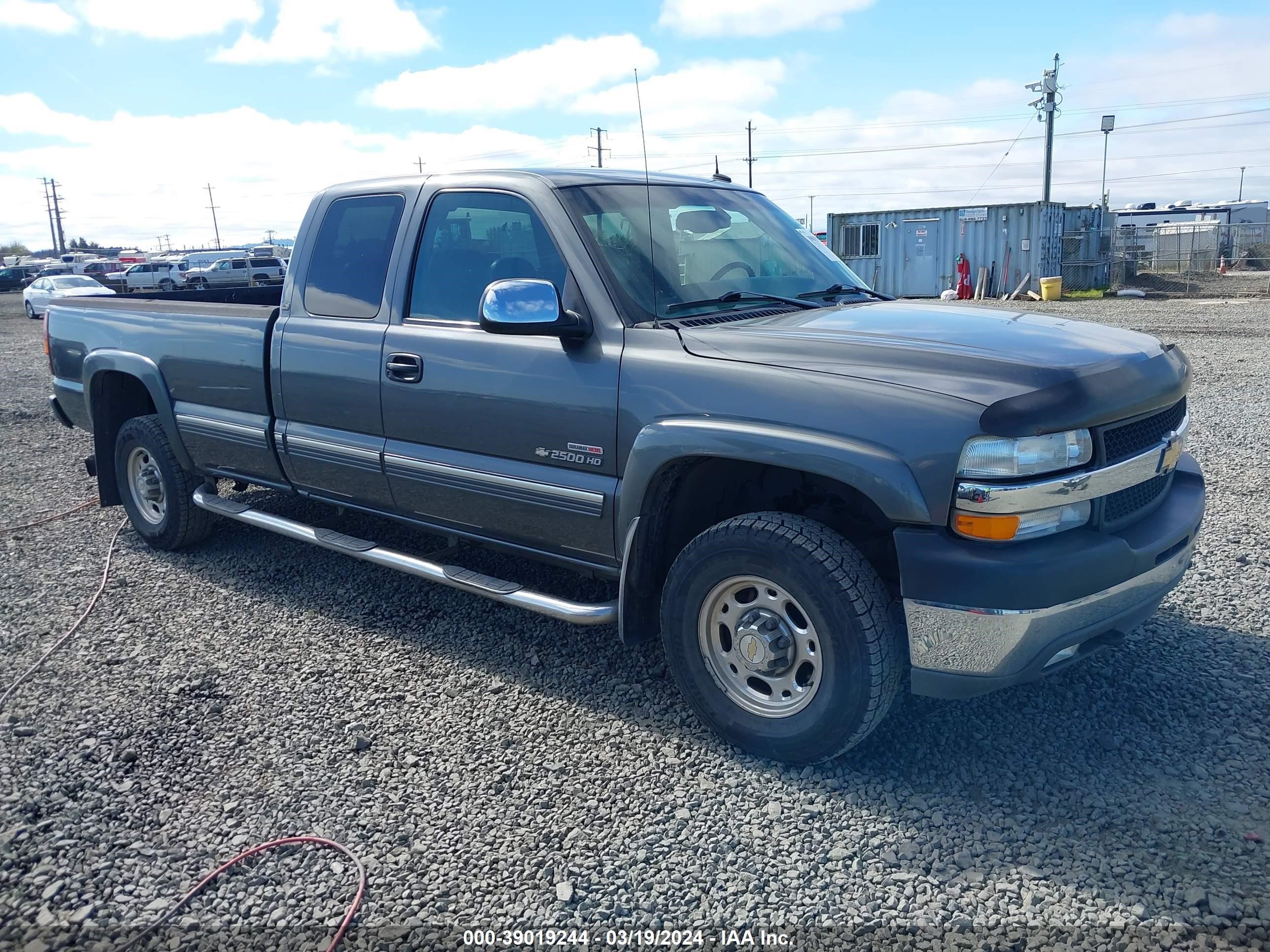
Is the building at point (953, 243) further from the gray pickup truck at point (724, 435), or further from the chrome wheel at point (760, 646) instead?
the chrome wheel at point (760, 646)

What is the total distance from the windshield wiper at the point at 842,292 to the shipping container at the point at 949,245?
2322 cm

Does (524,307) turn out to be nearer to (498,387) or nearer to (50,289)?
(498,387)

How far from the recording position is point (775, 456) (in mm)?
3020

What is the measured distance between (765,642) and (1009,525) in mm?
861

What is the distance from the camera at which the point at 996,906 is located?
8.50 feet

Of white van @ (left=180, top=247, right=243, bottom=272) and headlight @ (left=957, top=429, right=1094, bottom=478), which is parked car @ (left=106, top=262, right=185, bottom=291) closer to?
white van @ (left=180, top=247, right=243, bottom=272)

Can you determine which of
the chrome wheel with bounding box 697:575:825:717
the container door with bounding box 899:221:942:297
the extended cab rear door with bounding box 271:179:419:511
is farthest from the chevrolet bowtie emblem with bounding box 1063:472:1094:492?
the container door with bounding box 899:221:942:297

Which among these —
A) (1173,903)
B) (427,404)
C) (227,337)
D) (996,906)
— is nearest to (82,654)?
(227,337)

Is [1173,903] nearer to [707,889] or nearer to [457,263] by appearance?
[707,889]

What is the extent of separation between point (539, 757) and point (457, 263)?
2036 millimetres

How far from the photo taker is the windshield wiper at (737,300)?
366 cm

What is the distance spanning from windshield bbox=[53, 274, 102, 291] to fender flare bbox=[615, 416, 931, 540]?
31.3 m

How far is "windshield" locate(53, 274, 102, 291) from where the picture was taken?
3011cm

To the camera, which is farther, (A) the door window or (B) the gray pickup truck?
(A) the door window
